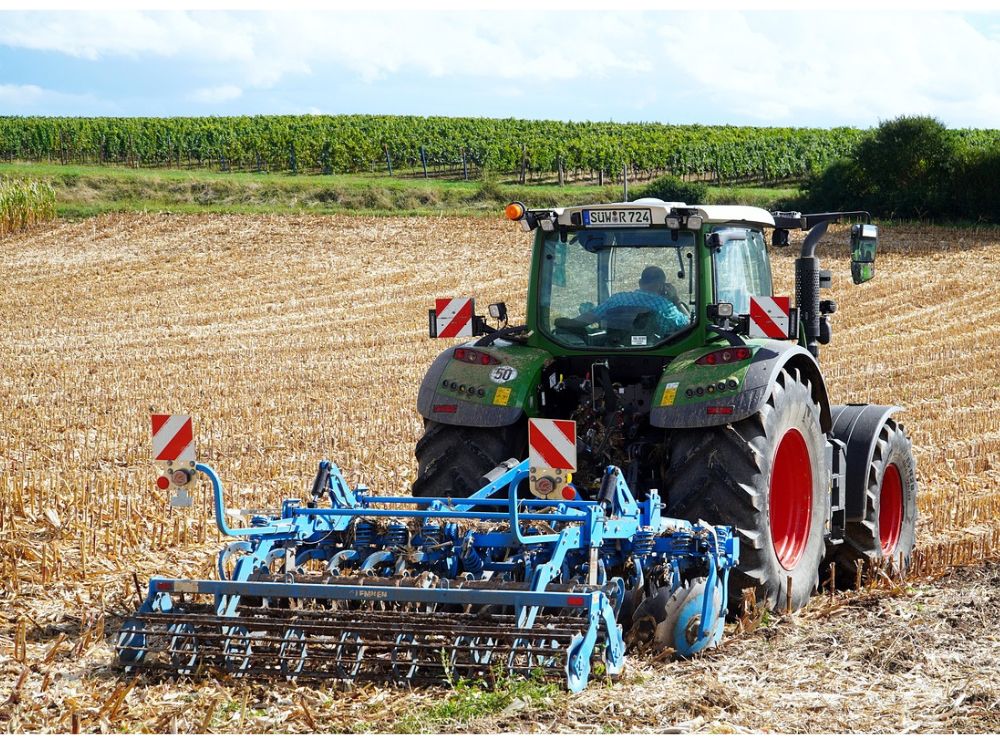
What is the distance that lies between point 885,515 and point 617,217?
2709mm

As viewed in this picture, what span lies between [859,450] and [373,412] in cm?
635

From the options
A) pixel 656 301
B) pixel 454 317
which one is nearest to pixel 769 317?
pixel 656 301

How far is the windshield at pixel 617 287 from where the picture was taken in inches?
253

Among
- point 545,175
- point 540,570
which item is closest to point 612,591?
point 540,570

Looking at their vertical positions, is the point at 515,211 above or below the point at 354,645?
above

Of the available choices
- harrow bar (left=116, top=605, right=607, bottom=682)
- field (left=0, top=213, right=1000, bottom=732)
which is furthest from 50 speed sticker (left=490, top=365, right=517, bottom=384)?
field (left=0, top=213, right=1000, bottom=732)

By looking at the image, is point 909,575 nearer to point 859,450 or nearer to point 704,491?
point 859,450

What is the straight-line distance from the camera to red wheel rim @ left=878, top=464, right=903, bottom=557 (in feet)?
24.9

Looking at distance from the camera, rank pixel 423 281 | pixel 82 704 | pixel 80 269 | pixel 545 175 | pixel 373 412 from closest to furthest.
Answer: pixel 82 704
pixel 373 412
pixel 423 281
pixel 80 269
pixel 545 175

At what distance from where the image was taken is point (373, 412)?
1251 centimetres

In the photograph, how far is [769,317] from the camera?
6301 millimetres

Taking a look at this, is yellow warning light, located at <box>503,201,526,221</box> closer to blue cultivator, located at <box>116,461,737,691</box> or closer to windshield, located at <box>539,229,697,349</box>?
windshield, located at <box>539,229,697,349</box>

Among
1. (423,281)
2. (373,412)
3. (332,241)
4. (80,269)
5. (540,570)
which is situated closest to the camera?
(540,570)

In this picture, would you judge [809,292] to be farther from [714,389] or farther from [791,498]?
[714,389]
